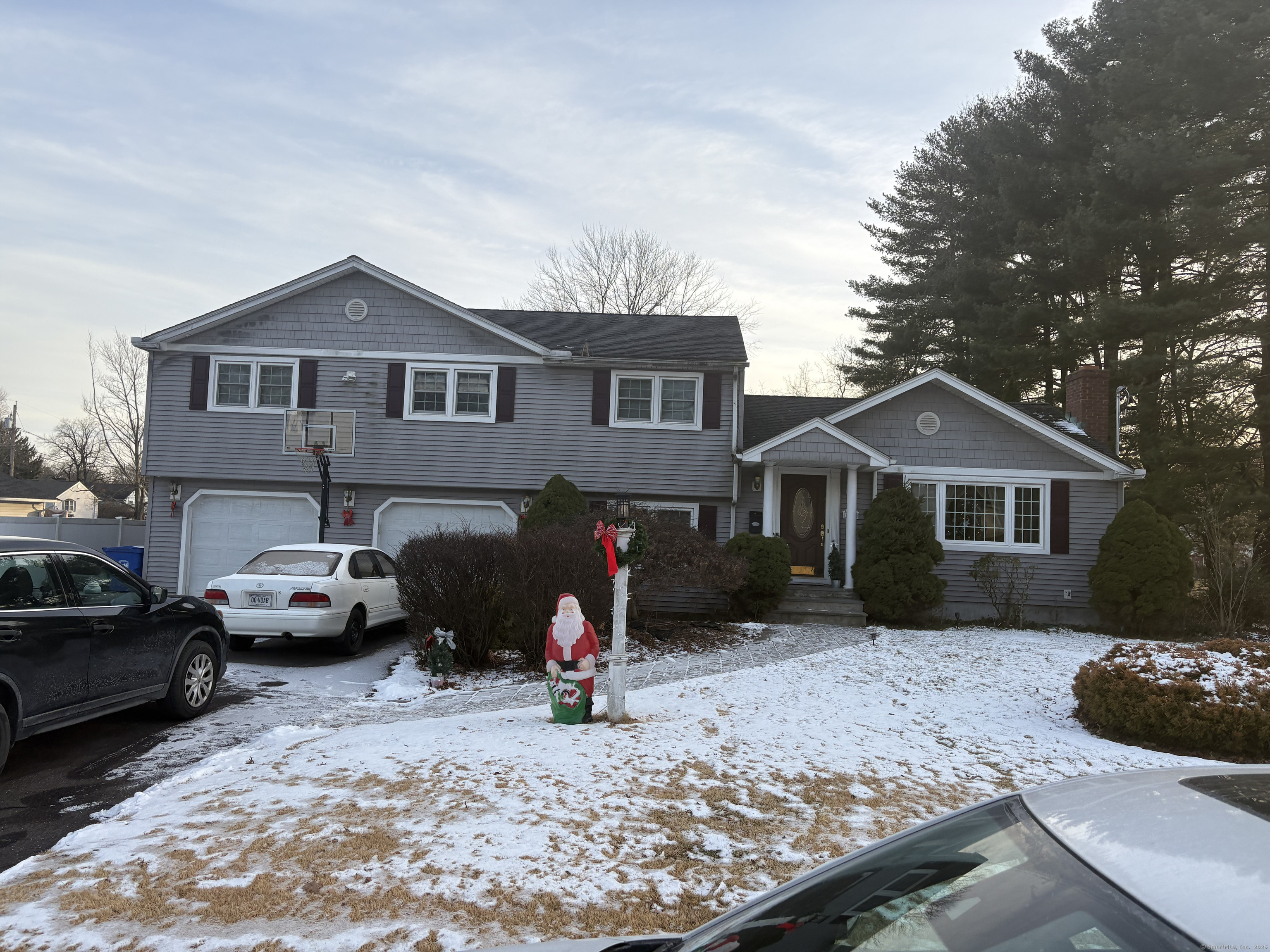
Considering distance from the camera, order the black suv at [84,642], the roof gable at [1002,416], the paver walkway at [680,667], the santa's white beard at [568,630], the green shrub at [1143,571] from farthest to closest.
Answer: the roof gable at [1002,416] < the green shrub at [1143,571] < the paver walkway at [680,667] < the santa's white beard at [568,630] < the black suv at [84,642]

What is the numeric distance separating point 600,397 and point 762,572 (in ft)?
16.8

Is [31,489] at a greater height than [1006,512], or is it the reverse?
[1006,512]

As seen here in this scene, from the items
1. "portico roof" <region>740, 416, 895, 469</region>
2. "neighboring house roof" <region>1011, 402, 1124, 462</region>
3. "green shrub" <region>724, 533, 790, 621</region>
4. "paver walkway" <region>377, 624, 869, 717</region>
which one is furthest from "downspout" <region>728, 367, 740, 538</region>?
"neighboring house roof" <region>1011, 402, 1124, 462</region>

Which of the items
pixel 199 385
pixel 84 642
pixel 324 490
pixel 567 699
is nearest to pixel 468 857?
pixel 567 699

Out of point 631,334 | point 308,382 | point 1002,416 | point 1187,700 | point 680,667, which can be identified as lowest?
point 680,667

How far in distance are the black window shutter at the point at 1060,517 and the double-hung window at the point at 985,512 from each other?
13cm

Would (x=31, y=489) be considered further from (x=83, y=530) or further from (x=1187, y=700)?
(x=1187, y=700)

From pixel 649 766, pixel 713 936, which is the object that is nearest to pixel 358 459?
pixel 649 766

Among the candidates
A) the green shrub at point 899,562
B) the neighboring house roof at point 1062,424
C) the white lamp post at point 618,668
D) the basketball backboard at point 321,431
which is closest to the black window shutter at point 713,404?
the green shrub at point 899,562

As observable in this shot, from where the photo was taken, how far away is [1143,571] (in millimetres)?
14742

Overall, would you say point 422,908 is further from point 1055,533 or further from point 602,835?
point 1055,533

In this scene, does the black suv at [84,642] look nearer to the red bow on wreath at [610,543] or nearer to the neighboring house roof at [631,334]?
the red bow on wreath at [610,543]

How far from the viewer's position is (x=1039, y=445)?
54.9 feet

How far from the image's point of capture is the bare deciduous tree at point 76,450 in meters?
57.5
